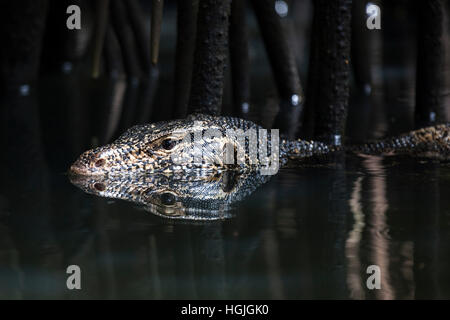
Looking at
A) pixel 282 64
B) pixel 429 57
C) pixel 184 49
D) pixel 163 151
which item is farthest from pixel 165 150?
pixel 282 64

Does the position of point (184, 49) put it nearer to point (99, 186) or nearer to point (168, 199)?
point (99, 186)

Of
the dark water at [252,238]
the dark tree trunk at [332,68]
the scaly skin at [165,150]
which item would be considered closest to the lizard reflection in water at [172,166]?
the scaly skin at [165,150]

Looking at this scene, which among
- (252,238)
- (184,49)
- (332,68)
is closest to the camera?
(252,238)

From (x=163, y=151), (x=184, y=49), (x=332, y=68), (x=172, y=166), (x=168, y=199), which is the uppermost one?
(x=184, y=49)

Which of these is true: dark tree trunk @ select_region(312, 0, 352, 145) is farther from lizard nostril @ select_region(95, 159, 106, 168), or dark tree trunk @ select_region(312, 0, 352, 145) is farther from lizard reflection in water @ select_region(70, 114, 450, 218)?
lizard nostril @ select_region(95, 159, 106, 168)

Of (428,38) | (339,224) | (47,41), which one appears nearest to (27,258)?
(339,224)
